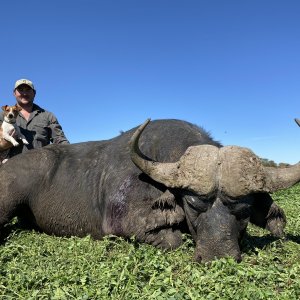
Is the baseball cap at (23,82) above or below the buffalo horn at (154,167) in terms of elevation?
above

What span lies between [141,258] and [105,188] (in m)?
1.37

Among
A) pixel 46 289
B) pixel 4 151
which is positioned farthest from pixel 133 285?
pixel 4 151

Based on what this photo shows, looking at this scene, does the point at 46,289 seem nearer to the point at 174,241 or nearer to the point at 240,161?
the point at 174,241

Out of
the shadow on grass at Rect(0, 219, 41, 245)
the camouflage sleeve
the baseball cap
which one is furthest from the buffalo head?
the baseball cap

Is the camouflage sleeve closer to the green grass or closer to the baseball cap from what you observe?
the baseball cap

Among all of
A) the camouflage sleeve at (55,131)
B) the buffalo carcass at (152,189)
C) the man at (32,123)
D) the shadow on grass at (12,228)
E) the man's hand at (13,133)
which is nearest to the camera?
the buffalo carcass at (152,189)

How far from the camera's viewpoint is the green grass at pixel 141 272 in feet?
9.93

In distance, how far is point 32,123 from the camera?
27.6ft

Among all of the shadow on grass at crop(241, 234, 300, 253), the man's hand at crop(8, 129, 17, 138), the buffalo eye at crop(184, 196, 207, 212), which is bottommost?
the shadow on grass at crop(241, 234, 300, 253)

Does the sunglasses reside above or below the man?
above

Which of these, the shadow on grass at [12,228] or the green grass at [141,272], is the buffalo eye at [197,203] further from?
the shadow on grass at [12,228]

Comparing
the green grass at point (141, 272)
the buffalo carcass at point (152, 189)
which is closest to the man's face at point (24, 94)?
the buffalo carcass at point (152, 189)

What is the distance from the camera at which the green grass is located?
3027mm

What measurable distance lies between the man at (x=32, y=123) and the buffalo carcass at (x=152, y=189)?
2281 millimetres
